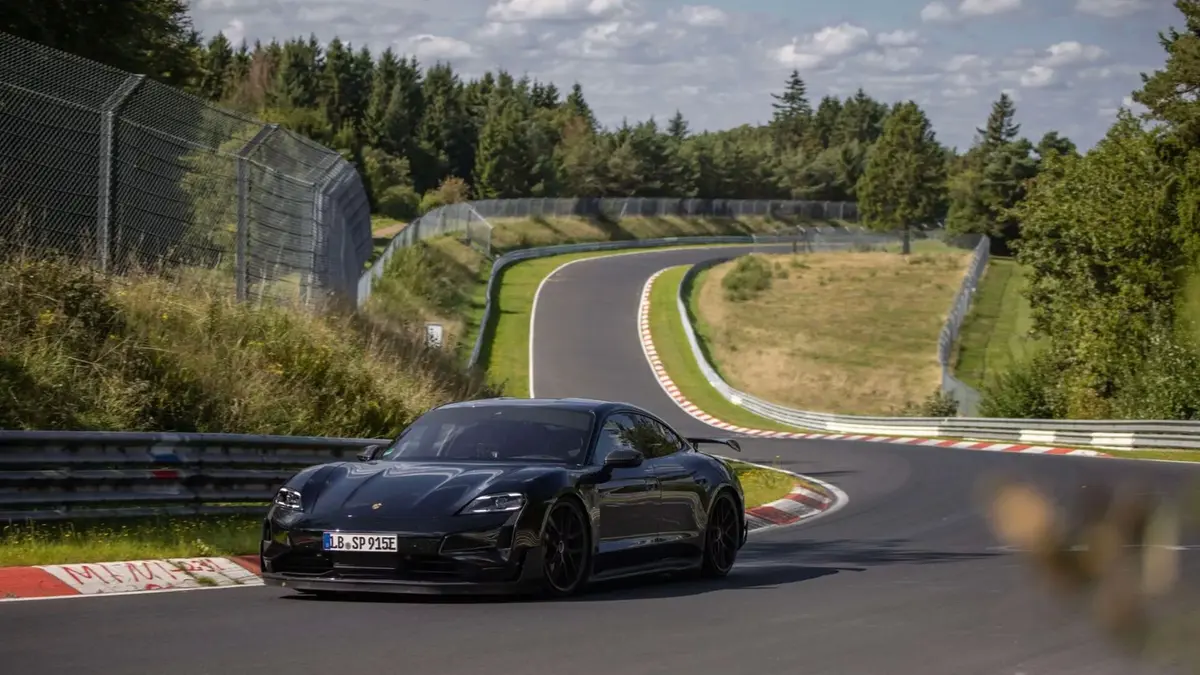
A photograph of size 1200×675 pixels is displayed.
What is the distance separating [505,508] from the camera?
870cm

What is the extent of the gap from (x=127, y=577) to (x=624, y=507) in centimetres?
309

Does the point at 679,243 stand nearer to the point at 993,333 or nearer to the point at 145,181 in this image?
the point at 993,333

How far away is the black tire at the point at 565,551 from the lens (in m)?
8.97

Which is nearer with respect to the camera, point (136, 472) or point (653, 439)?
point (653, 439)

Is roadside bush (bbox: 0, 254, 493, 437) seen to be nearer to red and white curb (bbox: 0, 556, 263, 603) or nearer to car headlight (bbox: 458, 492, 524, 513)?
red and white curb (bbox: 0, 556, 263, 603)

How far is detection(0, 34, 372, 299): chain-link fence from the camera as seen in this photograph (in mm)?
13227

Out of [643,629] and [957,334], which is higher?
[643,629]

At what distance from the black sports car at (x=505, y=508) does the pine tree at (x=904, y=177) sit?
117362 millimetres

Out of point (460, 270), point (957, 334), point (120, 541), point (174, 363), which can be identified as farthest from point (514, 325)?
point (120, 541)

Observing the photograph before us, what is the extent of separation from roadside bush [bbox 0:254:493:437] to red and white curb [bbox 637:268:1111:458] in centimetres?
1841

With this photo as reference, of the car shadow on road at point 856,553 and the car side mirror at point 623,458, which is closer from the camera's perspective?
the car side mirror at point 623,458

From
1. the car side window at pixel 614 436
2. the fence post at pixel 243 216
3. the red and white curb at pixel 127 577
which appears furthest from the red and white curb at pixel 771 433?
the red and white curb at pixel 127 577

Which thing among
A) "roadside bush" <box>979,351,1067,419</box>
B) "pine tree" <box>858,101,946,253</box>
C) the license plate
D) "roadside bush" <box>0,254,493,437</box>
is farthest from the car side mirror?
"pine tree" <box>858,101,946,253</box>

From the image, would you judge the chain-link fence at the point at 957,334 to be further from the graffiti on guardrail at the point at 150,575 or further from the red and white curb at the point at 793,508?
the graffiti on guardrail at the point at 150,575
